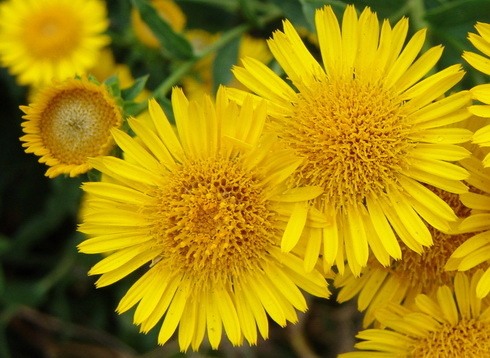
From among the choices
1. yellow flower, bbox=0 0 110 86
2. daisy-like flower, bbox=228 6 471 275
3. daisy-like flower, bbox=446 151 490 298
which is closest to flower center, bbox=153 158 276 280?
daisy-like flower, bbox=228 6 471 275

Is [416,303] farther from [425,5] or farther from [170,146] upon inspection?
[425,5]

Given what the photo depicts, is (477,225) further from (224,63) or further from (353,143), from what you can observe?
(224,63)

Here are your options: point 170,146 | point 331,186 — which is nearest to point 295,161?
point 331,186

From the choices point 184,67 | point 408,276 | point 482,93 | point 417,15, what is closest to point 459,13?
point 417,15

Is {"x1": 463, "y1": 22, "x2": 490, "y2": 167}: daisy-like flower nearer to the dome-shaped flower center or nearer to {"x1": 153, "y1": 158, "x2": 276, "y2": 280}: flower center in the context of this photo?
the dome-shaped flower center

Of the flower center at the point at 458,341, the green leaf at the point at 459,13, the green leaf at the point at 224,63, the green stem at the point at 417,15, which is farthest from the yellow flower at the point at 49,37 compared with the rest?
the flower center at the point at 458,341

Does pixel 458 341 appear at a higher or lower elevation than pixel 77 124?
lower
